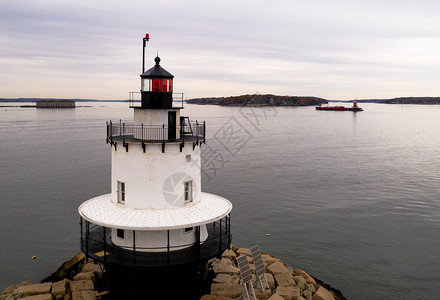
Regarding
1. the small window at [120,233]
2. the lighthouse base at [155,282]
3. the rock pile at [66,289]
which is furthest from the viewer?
the rock pile at [66,289]

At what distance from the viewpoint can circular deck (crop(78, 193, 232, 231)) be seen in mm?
12597

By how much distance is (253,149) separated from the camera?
2371 inches

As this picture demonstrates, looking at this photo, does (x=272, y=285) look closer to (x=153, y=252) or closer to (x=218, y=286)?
(x=218, y=286)

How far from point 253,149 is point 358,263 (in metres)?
39.8

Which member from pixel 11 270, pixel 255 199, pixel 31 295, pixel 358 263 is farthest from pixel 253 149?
pixel 31 295

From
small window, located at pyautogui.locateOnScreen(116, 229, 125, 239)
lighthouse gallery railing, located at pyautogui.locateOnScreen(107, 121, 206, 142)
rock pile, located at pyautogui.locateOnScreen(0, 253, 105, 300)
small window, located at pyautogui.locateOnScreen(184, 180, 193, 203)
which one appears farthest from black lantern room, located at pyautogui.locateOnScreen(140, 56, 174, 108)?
rock pile, located at pyautogui.locateOnScreen(0, 253, 105, 300)

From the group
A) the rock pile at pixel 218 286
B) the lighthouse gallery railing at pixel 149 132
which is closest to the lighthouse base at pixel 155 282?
the rock pile at pixel 218 286

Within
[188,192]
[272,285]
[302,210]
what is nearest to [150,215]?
[188,192]

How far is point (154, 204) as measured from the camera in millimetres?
13570

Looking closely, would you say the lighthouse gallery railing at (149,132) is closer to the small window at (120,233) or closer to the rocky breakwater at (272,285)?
the small window at (120,233)

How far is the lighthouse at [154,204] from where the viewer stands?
13156 mm

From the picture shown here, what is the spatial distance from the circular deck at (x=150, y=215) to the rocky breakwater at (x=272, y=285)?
3.20m

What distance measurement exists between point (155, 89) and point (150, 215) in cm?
455

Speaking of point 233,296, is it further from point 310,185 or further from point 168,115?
point 310,185
